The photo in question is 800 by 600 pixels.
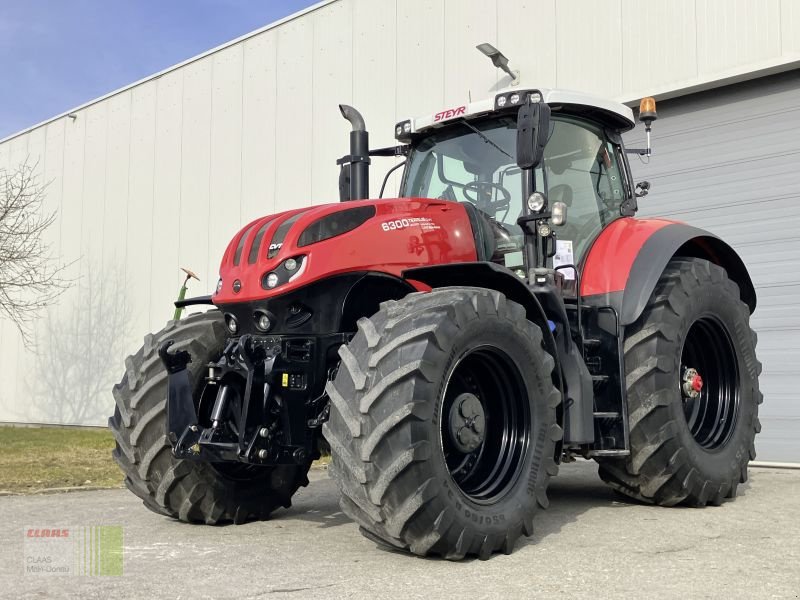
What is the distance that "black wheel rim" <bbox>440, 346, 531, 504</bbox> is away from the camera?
187 inches

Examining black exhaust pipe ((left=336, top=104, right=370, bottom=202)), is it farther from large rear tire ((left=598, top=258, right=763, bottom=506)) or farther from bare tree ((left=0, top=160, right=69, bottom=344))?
bare tree ((left=0, top=160, right=69, bottom=344))

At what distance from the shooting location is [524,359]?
15.8ft

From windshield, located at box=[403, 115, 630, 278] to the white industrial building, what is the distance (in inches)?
138

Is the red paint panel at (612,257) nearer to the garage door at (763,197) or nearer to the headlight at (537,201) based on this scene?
the headlight at (537,201)

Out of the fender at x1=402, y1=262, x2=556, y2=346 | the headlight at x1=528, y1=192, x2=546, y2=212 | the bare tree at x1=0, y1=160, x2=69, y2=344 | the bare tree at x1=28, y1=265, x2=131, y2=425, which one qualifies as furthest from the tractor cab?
the bare tree at x1=0, y1=160, x2=69, y2=344

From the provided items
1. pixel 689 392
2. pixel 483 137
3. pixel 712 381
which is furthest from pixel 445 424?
pixel 712 381

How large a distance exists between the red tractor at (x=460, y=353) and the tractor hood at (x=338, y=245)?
0.01m

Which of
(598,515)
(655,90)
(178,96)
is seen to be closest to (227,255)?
(598,515)

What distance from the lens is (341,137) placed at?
1423 centimetres

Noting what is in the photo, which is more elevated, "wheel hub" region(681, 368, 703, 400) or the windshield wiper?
the windshield wiper

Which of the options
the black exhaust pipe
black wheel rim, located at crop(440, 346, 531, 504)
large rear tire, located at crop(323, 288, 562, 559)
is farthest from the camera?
the black exhaust pipe

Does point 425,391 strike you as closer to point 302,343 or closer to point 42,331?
point 302,343

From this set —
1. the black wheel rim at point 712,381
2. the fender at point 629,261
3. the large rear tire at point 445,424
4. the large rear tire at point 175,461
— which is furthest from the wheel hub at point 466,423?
the black wheel rim at point 712,381

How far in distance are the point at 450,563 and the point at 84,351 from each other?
16788 millimetres
